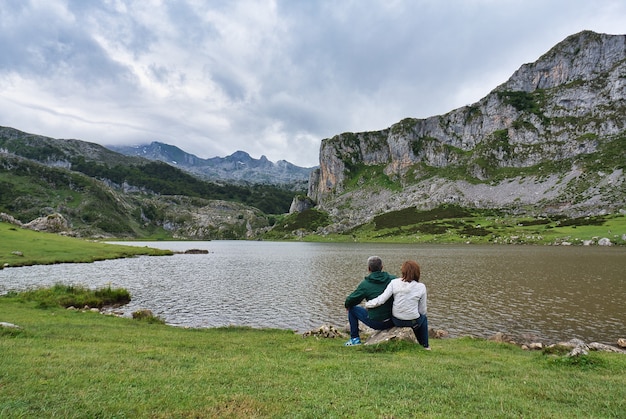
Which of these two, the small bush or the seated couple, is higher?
the seated couple

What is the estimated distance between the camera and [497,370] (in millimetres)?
12906

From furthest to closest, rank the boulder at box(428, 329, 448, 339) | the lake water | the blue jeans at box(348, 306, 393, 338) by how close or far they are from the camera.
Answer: the lake water, the boulder at box(428, 329, 448, 339), the blue jeans at box(348, 306, 393, 338)

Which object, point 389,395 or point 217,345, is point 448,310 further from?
point 389,395

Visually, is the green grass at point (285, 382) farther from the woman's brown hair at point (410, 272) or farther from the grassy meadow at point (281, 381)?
the woman's brown hair at point (410, 272)

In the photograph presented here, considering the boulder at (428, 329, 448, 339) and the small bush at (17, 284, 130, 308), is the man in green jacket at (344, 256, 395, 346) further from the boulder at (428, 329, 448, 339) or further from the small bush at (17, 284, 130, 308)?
the small bush at (17, 284, 130, 308)

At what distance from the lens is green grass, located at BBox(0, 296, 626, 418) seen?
8.01m

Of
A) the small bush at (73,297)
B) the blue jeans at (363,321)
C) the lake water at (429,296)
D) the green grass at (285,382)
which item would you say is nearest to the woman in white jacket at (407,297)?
the blue jeans at (363,321)

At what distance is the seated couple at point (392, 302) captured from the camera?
49.3 feet

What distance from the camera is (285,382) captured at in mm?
10250

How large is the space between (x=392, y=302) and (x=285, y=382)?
7.12 m

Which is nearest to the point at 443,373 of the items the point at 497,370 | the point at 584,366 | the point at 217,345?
the point at 497,370

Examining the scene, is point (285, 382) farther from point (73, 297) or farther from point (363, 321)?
point (73, 297)

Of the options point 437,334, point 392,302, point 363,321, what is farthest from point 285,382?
point 437,334

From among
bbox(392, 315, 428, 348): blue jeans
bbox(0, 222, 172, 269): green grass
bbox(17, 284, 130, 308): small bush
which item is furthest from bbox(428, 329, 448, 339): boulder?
bbox(0, 222, 172, 269): green grass
